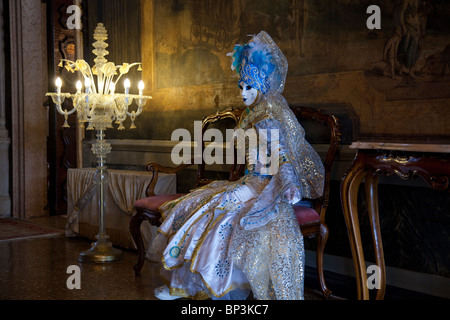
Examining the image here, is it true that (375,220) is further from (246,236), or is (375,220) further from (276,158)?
(246,236)

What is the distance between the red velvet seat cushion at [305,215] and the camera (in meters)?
3.52

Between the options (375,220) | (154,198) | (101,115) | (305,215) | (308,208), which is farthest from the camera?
(101,115)

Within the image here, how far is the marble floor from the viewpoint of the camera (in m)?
3.91

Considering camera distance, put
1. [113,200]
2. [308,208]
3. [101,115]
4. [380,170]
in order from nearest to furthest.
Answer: [380,170] < [308,208] < [101,115] < [113,200]

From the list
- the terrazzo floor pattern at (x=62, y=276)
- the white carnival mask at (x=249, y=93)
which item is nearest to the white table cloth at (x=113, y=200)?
the terrazzo floor pattern at (x=62, y=276)

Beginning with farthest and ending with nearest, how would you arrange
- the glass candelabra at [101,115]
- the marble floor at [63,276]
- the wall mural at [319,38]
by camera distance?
the glass candelabra at [101,115], the marble floor at [63,276], the wall mural at [319,38]

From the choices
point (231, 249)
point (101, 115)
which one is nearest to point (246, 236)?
point (231, 249)

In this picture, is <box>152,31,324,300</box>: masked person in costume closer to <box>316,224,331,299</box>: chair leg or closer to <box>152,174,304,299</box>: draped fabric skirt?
<box>152,174,304,299</box>: draped fabric skirt

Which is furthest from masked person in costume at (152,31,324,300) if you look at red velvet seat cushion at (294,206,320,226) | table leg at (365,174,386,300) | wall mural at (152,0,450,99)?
wall mural at (152,0,450,99)

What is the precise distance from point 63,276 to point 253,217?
2079 mm

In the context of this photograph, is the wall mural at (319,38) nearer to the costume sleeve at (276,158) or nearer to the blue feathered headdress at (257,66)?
the blue feathered headdress at (257,66)

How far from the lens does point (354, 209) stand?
3219mm

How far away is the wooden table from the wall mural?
33.9 inches

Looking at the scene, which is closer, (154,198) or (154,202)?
(154,202)
